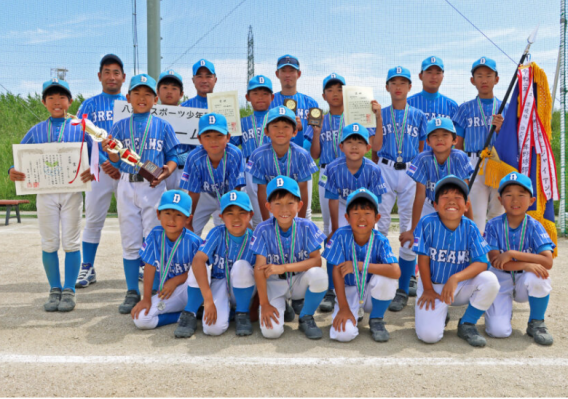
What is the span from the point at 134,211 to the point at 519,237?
3.39 metres

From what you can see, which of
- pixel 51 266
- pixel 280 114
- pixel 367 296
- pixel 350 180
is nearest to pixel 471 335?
pixel 367 296

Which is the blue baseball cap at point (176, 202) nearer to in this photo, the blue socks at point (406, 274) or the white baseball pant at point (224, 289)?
the white baseball pant at point (224, 289)

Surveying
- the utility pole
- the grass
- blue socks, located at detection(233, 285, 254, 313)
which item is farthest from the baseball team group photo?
the grass

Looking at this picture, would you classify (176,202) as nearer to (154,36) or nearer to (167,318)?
(167,318)

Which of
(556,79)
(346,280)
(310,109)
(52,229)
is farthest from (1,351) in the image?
(556,79)

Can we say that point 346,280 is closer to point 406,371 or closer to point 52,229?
point 406,371

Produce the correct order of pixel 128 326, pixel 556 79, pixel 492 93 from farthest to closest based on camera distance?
pixel 556 79 → pixel 492 93 → pixel 128 326

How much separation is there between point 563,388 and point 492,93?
344 centimetres

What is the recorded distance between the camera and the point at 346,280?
4035mm

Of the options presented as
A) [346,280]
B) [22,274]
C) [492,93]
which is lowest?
[22,274]

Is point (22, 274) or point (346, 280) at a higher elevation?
point (346, 280)

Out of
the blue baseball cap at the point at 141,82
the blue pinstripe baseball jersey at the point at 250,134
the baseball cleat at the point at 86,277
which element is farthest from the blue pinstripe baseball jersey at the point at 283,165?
the baseball cleat at the point at 86,277

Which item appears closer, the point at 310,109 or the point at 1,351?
the point at 1,351

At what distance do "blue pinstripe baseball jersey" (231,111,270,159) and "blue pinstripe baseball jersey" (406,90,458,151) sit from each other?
5.81 ft
